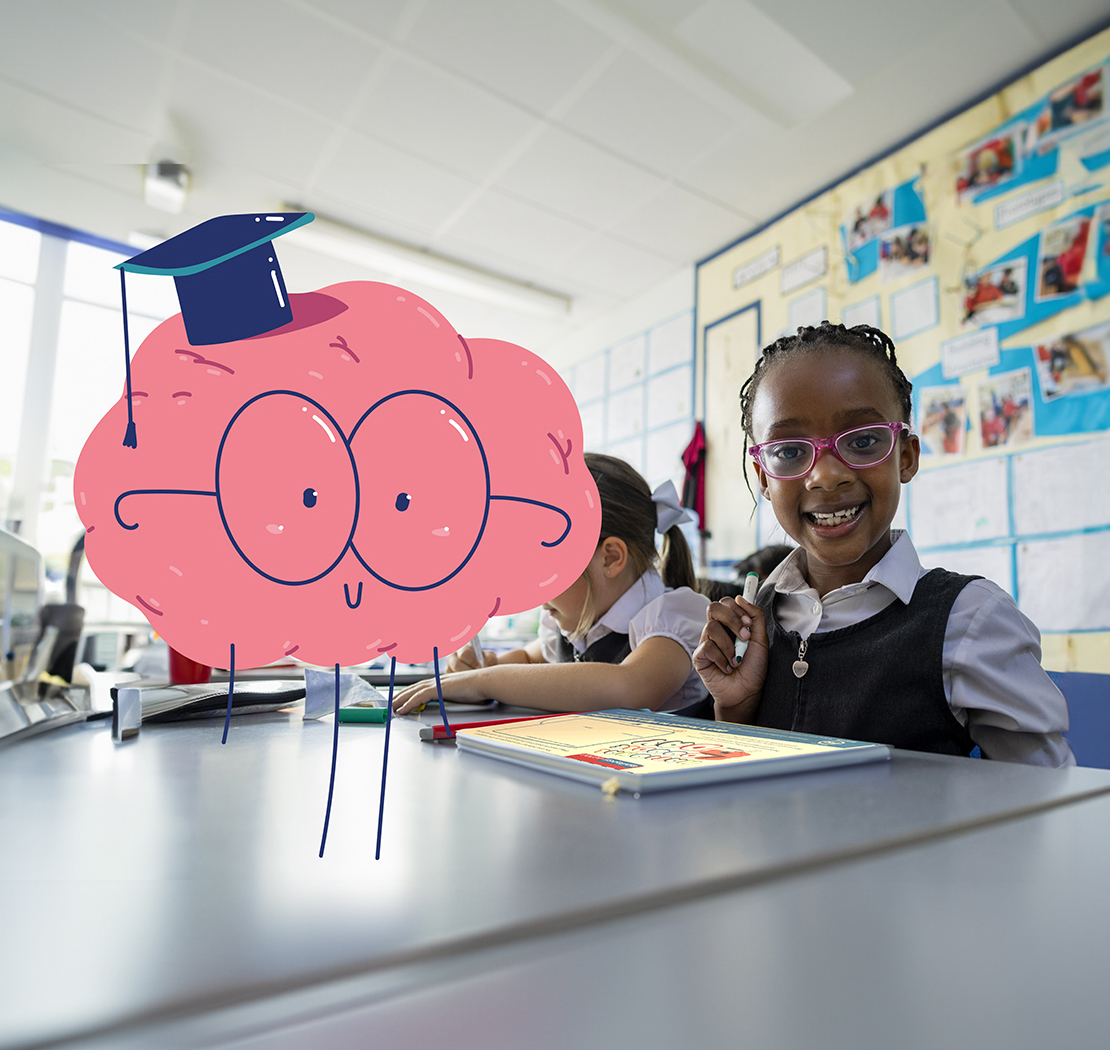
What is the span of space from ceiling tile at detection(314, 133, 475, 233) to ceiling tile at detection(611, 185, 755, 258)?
2.23 feet

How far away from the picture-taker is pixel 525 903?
21cm

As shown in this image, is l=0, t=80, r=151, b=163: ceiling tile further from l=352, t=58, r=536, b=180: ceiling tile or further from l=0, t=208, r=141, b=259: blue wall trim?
l=352, t=58, r=536, b=180: ceiling tile

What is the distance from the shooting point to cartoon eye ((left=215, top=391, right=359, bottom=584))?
1.04 feet

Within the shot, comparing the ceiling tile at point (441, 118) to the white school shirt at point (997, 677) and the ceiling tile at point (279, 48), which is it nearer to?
the ceiling tile at point (279, 48)

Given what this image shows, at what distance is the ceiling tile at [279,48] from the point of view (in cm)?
188

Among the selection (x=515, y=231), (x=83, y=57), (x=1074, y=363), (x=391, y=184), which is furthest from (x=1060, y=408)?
(x=83, y=57)

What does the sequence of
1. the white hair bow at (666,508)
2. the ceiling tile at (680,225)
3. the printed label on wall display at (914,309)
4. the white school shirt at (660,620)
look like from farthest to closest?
the ceiling tile at (680,225), the printed label on wall display at (914,309), the white hair bow at (666,508), the white school shirt at (660,620)

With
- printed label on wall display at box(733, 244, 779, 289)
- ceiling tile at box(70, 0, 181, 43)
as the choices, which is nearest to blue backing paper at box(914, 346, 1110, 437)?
printed label on wall display at box(733, 244, 779, 289)

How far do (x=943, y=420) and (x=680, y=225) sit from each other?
1330 millimetres

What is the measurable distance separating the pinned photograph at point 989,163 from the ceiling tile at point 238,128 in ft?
6.42

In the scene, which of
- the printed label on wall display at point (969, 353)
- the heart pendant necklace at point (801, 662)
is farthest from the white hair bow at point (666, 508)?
the printed label on wall display at point (969, 353)

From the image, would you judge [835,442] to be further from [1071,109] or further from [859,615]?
[1071,109]

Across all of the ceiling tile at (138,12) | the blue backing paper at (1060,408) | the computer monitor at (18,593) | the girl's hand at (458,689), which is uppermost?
the ceiling tile at (138,12)

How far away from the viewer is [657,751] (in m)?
0.45
